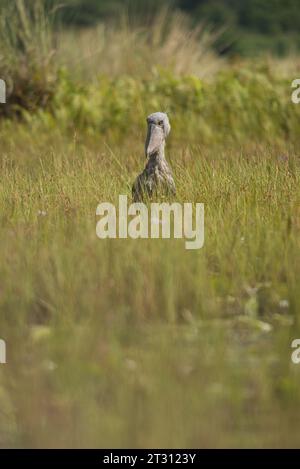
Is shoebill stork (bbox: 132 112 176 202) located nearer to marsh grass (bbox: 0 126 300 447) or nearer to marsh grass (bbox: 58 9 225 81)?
marsh grass (bbox: 0 126 300 447)

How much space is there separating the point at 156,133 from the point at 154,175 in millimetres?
266

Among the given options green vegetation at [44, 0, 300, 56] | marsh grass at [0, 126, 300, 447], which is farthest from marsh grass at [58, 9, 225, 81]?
green vegetation at [44, 0, 300, 56]

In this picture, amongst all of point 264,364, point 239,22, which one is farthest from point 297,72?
point 239,22

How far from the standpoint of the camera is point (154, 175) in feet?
19.9

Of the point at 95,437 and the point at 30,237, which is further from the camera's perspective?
the point at 30,237

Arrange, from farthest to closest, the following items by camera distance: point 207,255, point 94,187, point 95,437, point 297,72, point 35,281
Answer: point 297,72 < point 94,187 < point 207,255 < point 35,281 < point 95,437

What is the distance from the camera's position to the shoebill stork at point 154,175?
19.8 ft

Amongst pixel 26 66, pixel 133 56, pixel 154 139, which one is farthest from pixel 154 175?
pixel 133 56

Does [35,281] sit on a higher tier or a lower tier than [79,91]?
lower

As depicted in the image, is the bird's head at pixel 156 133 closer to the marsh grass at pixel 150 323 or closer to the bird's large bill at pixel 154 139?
the bird's large bill at pixel 154 139

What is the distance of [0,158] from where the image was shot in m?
8.14

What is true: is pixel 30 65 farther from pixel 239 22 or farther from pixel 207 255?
pixel 239 22

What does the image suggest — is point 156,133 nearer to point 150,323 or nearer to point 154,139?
point 154,139
